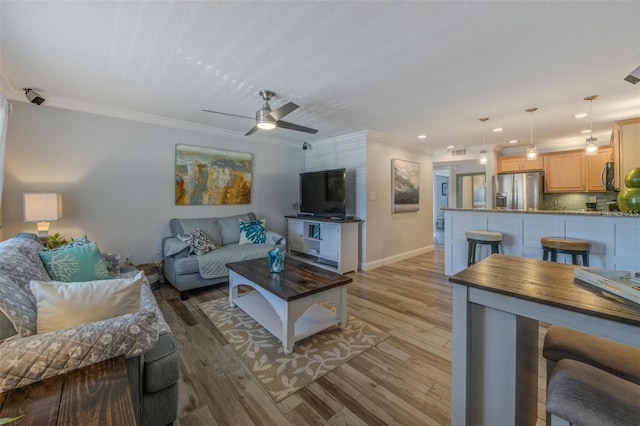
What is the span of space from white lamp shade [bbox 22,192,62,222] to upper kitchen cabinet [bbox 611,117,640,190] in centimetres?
691

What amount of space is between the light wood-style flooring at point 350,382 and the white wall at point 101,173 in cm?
152

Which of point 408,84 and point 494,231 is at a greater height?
point 408,84

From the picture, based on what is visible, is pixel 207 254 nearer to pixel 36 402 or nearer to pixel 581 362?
pixel 36 402

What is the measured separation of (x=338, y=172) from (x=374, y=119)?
3.42 feet

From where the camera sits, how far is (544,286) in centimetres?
110

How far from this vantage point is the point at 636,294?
883mm

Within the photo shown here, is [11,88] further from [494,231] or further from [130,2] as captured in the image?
[494,231]

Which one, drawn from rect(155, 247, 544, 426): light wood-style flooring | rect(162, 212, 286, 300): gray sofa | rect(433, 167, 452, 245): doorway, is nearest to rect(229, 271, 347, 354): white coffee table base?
rect(155, 247, 544, 426): light wood-style flooring

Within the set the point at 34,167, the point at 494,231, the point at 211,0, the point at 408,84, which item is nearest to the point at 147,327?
the point at 211,0

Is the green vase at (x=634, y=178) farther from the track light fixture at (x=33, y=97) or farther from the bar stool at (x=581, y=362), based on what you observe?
the track light fixture at (x=33, y=97)

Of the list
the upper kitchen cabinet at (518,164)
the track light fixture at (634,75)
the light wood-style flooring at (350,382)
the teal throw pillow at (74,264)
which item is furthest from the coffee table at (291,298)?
the upper kitchen cabinet at (518,164)

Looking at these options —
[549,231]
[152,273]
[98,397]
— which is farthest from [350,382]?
[549,231]

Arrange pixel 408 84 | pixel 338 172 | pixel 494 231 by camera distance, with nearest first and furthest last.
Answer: pixel 408 84, pixel 494 231, pixel 338 172

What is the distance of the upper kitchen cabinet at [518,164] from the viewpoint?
5.27 meters
